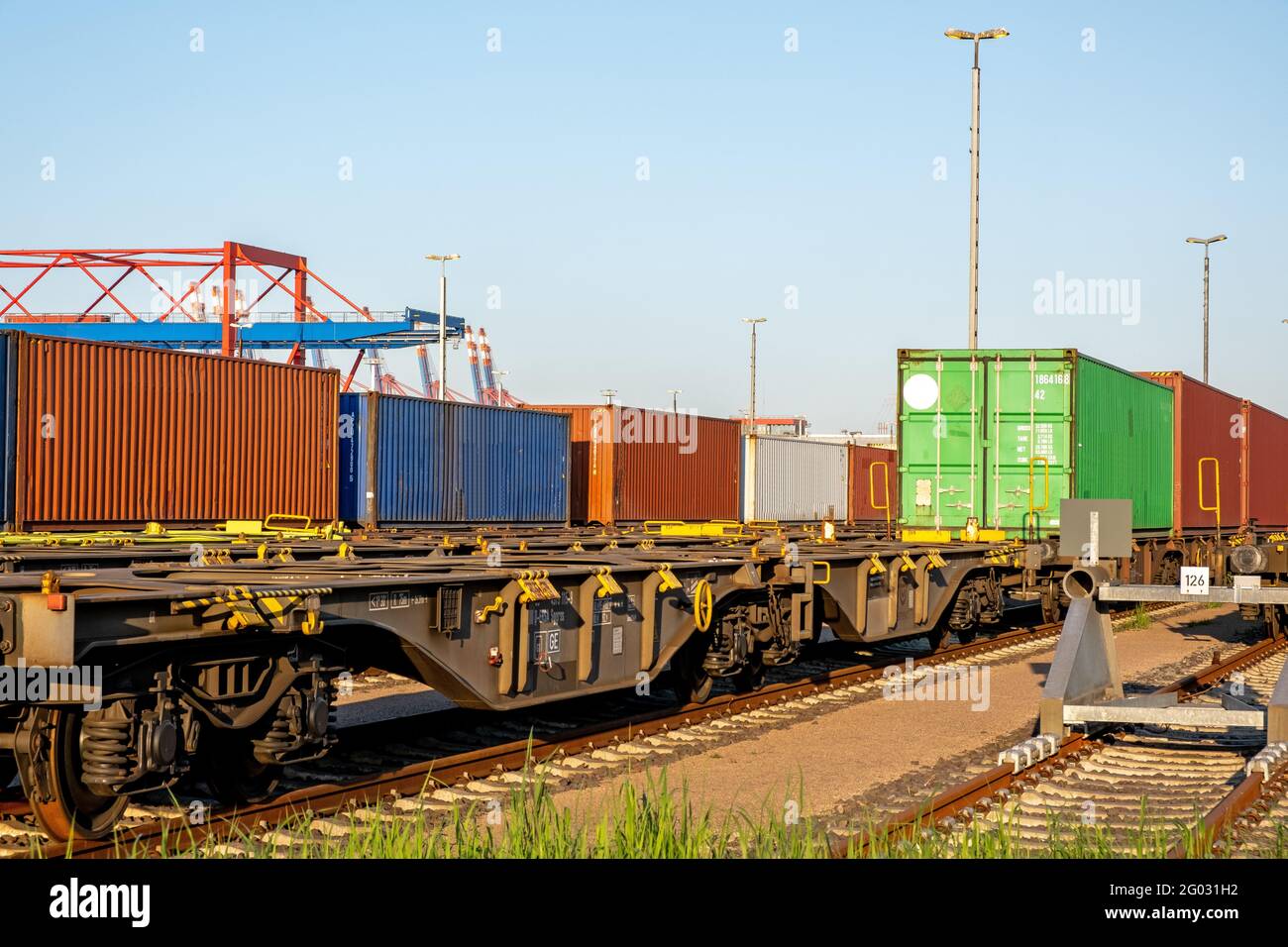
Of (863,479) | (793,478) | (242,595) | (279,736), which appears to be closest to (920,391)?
(279,736)

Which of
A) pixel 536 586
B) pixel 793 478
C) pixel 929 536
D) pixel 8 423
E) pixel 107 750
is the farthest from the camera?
pixel 793 478

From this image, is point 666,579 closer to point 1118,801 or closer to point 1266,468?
point 1118,801

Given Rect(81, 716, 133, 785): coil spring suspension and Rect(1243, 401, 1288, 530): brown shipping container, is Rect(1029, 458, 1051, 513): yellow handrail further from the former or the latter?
Rect(81, 716, 133, 785): coil spring suspension

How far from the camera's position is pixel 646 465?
32.9 meters

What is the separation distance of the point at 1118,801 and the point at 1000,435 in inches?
431

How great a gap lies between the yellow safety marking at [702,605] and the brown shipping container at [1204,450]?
45.8ft

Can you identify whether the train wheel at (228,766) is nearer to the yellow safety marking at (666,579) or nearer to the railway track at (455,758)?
the railway track at (455,758)

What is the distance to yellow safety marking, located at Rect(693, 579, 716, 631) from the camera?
1091 centimetres

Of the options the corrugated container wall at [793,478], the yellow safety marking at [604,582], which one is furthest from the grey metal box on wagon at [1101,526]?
the corrugated container wall at [793,478]

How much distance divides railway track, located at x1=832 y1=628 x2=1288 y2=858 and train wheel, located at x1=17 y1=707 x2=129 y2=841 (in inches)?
147

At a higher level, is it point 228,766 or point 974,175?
point 974,175

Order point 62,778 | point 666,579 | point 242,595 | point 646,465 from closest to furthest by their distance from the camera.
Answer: point 62,778, point 242,595, point 666,579, point 646,465
